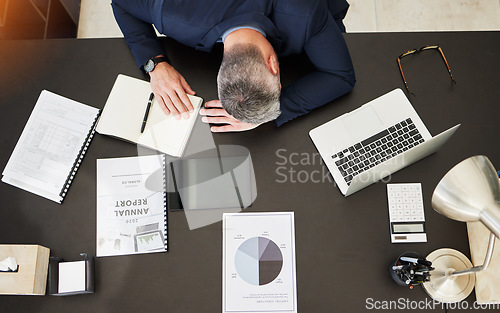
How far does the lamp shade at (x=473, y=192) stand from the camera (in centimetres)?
83

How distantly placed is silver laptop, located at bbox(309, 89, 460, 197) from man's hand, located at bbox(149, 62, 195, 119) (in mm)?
412

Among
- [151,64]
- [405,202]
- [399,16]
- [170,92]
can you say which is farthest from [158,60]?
[399,16]

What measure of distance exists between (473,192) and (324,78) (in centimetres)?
59

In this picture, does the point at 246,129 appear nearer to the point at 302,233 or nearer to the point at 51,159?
the point at 302,233

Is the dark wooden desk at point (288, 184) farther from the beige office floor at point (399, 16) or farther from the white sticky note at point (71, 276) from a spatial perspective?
the beige office floor at point (399, 16)

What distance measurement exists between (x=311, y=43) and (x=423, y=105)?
1.36 ft

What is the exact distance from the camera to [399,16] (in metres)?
2.21

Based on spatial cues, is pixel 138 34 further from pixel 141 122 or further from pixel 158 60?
pixel 141 122

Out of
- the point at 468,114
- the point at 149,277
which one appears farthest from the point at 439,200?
the point at 149,277

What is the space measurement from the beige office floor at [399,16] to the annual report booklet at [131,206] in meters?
1.23

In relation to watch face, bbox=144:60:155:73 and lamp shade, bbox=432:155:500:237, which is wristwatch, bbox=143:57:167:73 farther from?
Result: lamp shade, bbox=432:155:500:237

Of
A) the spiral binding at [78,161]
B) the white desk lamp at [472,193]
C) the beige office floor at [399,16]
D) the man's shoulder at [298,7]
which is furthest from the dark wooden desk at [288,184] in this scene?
the beige office floor at [399,16]

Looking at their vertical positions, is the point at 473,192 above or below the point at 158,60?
below

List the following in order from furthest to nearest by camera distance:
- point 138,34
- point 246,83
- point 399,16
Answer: point 399,16
point 138,34
point 246,83
